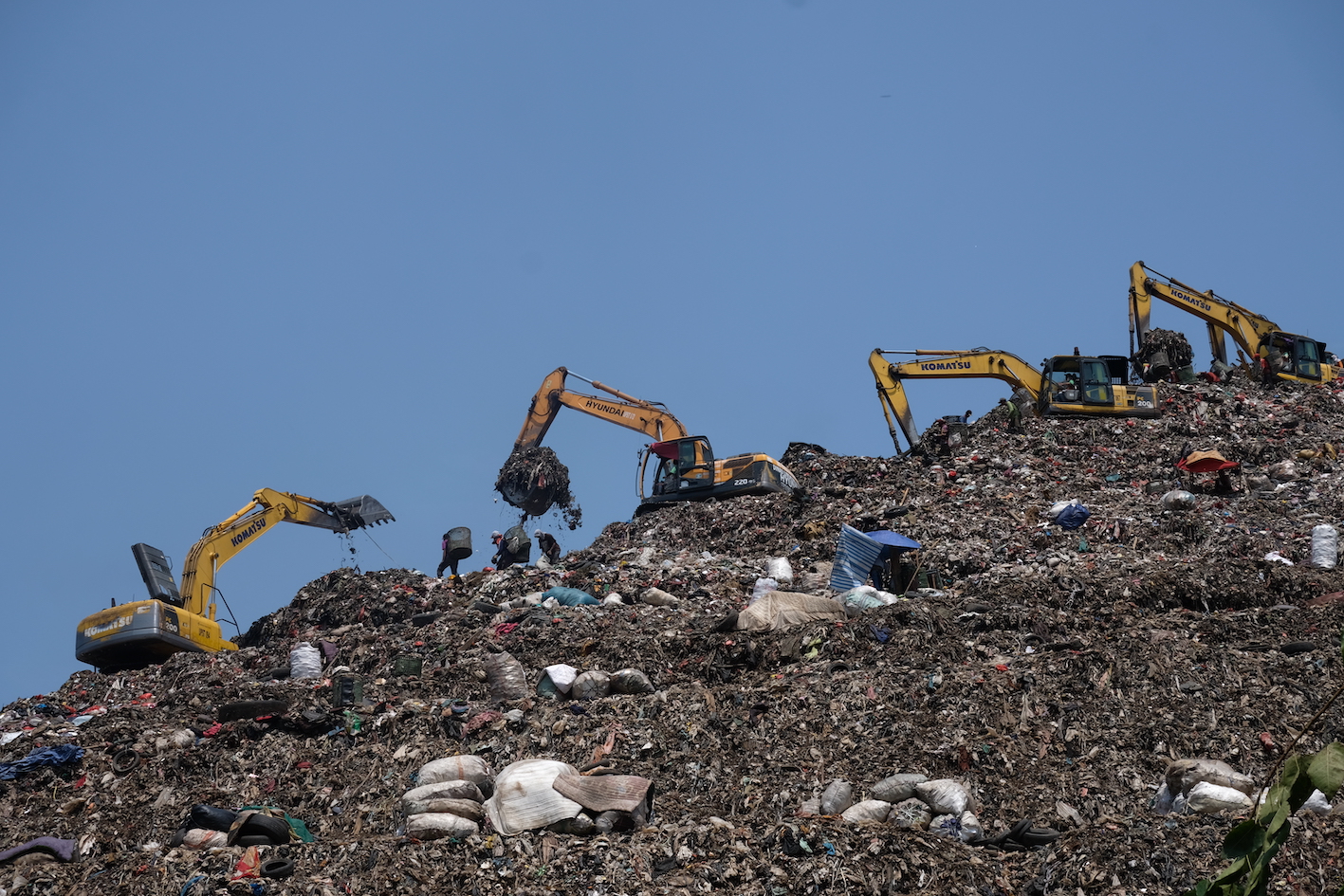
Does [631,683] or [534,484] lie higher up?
[534,484]

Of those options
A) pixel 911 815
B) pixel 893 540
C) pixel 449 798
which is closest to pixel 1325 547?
pixel 893 540

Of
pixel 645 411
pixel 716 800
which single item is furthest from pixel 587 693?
pixel 645 411

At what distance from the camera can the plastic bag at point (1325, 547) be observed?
1172 centimetres

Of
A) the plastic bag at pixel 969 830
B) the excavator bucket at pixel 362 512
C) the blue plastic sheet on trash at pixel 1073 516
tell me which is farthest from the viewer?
the excavator bucket at pixel 362 512

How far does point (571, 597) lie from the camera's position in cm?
1388

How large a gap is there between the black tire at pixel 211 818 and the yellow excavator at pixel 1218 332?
21015mm

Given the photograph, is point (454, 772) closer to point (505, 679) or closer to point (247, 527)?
point (505, 679)

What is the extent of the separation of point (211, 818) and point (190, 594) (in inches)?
392

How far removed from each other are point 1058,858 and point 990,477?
491 inches

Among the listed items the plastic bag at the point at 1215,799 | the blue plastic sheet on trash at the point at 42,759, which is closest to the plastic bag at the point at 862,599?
the plastic bag at the point at 1215,799

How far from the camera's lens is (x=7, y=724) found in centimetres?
1191

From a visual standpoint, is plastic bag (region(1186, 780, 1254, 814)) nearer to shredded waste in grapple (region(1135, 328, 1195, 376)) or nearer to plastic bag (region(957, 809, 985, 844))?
plastic bag (region(957, 809, 985, 844))

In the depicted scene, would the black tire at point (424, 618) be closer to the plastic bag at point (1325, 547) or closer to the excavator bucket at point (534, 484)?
the excavator bucket at point (534, 484)

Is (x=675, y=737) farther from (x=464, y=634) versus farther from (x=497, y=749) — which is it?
(x=464, y=634)
